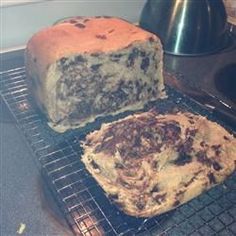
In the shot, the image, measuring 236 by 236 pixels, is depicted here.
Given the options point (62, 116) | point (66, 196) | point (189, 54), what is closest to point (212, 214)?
Answer: point (66, 196)

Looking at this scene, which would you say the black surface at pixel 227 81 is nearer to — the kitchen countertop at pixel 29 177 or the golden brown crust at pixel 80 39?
the kitchen countertop at pixel 29 177

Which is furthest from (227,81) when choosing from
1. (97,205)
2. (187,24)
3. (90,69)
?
(97,205)

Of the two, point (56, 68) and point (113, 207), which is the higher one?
point (56, 68)

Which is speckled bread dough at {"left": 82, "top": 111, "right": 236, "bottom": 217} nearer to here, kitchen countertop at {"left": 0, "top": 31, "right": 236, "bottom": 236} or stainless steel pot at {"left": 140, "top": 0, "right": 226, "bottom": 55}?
kitchen countertop at {"left": 0, "top": 31, "right": 236, "bottom": 236}

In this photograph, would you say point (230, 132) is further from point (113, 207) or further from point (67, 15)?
point (67, 15)

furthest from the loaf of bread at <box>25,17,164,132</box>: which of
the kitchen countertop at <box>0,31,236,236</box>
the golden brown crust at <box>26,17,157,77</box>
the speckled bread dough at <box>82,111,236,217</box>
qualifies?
the speckled bread dough at <box>82,111,236,217</box>

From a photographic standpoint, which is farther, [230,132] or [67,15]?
[67,15]
